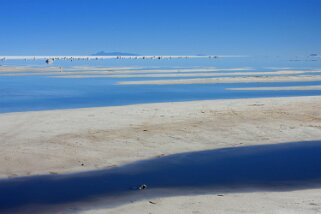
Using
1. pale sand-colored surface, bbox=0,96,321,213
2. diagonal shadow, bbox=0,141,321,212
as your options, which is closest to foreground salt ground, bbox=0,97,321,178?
pale sand-colored surface, bbox=0,96,321,213

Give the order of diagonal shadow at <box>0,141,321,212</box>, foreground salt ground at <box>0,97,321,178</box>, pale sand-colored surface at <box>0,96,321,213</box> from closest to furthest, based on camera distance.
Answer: pale sand-colored surface at <box>0,96,321,213</box> < diagonal shadow at <box>0,141,321,212</box> < foreground salt ground at <box>0,97,321,178</box>

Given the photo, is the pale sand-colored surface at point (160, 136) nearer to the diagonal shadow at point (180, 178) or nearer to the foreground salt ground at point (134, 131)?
the foreground salt ground at point (134, 131)

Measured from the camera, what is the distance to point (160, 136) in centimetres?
1656

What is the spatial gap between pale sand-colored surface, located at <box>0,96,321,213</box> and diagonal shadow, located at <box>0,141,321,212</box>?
69 centimetres

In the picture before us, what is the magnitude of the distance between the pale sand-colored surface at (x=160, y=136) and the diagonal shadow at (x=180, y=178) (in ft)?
2.27

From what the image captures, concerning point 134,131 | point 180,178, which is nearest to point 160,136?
point 134,131

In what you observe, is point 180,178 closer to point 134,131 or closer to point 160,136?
point 160,136

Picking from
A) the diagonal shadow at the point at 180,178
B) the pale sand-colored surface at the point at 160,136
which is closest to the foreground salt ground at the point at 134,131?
the pale sand-colored surface at the point at 160,136

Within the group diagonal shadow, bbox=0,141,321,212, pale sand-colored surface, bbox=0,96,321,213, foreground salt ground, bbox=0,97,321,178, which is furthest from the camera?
foreground salt ground, bbox=0,97,321,178

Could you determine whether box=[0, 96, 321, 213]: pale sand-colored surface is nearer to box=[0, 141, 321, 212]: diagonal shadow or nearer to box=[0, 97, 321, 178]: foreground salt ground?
box=[0, 97, 321, 178]: foreground salt ground

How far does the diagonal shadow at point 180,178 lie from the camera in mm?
10531

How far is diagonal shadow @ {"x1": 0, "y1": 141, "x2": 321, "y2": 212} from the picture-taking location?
10.5 meters

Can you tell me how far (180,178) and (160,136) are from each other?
4825mm

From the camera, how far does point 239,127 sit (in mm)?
18125
